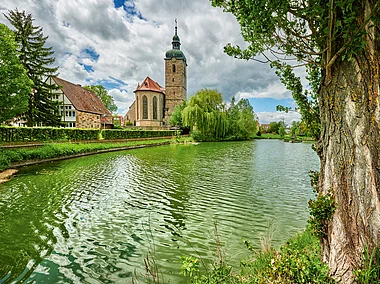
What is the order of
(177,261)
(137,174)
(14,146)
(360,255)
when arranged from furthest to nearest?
(14,146) < (137,174) < (177,261) < (360,255)

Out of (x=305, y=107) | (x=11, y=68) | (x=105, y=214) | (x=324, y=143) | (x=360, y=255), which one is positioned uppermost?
(x=11, y=68)

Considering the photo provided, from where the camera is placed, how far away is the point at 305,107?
354 cm

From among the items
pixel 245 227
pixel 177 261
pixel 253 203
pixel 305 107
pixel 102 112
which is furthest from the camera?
pixel 102 112

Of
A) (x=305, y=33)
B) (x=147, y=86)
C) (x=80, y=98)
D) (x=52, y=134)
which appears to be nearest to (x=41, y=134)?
(x=52, y=134)

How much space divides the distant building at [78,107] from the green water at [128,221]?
26625 mm

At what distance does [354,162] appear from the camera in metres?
2.34

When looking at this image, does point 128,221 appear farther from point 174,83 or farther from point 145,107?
point 174,83

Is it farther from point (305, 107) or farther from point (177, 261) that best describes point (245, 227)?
point (305, 107)

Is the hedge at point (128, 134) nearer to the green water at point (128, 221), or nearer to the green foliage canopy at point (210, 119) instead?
the green foliage canopy at point (210, 119)

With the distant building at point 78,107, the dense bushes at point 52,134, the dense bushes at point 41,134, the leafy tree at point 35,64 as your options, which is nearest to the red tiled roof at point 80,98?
the distant building at point 78,107

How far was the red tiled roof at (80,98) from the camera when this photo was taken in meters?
35.1

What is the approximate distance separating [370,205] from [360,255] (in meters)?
0.48

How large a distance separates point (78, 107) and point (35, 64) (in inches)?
432

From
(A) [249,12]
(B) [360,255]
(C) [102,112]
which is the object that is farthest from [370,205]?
(C) [102,112]
